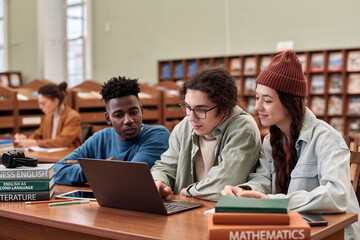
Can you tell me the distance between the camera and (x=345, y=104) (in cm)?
866

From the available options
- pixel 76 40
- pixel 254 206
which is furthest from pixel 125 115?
pixel 76 40

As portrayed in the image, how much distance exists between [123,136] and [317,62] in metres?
6.82

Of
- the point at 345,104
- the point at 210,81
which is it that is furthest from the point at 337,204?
the point at 345,104

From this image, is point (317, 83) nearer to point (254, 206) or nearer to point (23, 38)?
point (254, 206)

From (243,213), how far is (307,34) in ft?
27.0

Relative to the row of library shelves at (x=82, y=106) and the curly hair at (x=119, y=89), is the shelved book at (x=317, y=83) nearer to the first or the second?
the row of library shelves at (x=82, y=106)

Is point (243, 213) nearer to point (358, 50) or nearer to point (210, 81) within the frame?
point (210, 81)

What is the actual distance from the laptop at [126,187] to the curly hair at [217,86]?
0.49 metres

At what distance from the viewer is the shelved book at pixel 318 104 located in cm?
895

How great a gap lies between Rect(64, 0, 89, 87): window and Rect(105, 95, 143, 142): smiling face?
10.6 metres

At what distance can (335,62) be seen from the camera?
875 cm

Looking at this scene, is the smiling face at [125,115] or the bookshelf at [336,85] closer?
the smiling face at [125,115]

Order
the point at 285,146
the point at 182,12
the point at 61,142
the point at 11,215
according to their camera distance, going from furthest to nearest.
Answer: the point at 182,12, the point at 61,142, the point at 285,146, the point at 11,215

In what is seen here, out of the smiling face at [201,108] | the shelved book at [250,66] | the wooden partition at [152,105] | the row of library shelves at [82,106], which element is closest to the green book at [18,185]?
the smiling face at [201,108]
